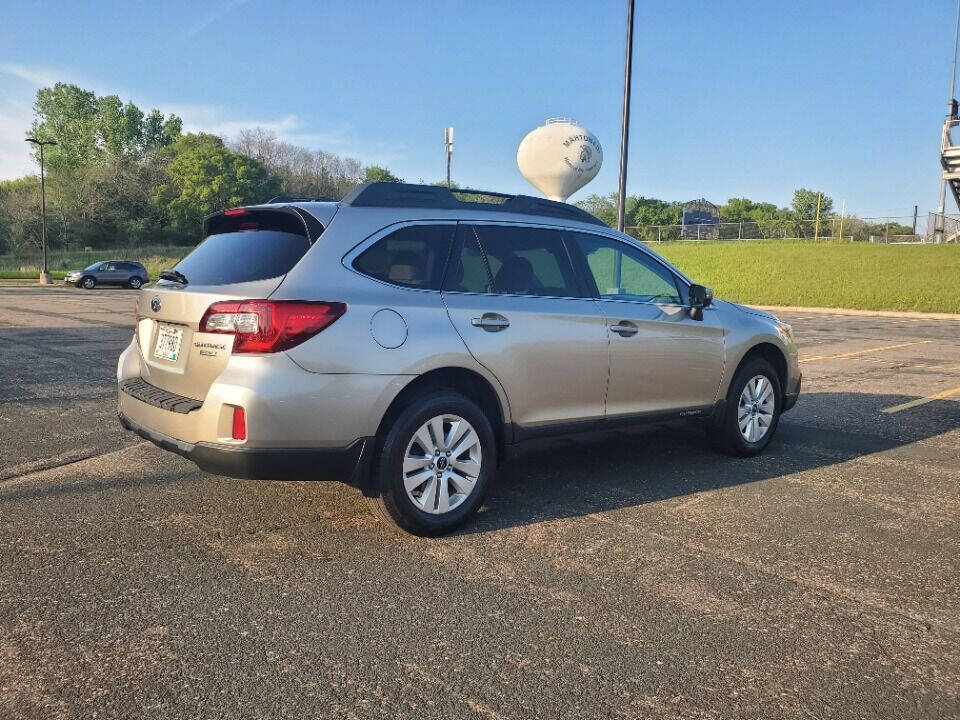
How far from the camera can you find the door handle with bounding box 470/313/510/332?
14.2 feet

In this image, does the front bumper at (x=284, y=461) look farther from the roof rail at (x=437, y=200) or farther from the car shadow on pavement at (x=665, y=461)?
the roof rail at (x=437, y=200)

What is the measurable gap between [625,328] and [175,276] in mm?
2727

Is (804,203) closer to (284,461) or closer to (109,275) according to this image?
(109,275)

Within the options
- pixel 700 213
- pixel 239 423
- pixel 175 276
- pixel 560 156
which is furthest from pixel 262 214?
pixel 700 213

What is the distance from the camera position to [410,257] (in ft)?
14.0

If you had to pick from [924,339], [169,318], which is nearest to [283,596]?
[169,318]

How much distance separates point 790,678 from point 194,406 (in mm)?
2882

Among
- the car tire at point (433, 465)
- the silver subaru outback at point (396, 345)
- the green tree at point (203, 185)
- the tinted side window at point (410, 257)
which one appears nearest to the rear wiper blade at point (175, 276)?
the silver subaru outback at point (396, 345)

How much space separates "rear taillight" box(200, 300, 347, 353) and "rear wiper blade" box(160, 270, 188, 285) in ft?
2.09

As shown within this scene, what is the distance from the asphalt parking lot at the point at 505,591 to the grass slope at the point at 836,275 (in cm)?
2615

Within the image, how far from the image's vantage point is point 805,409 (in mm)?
8180

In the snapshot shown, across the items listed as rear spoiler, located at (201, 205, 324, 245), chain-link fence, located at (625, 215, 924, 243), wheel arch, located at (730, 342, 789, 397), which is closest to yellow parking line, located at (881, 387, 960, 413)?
wheel arch, located at (730, 342, 789, 397)

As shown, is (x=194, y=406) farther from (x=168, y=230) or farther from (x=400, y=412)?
(x=168, y=230)

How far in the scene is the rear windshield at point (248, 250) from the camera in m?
4.02
